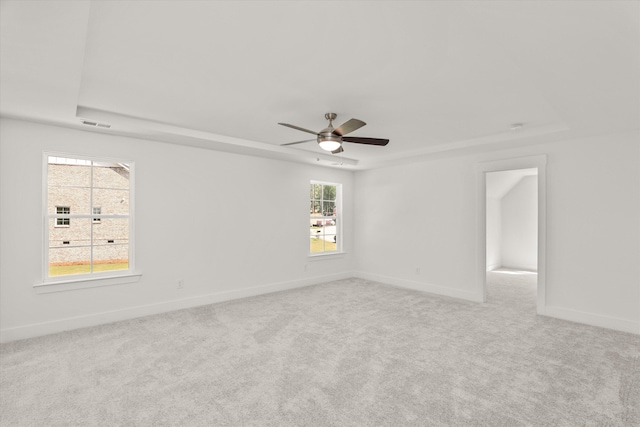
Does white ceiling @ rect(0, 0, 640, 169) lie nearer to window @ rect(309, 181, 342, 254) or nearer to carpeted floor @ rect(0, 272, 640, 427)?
carpeted floor @ rect(0, 272, 640, 427)

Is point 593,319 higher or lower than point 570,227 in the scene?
lower

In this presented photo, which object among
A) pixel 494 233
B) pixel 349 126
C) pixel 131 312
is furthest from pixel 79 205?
pixel 494 233

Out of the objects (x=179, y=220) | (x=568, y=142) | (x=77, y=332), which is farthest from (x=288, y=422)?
(x=568, y=142)

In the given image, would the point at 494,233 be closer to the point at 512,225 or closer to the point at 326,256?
the point at 512,225

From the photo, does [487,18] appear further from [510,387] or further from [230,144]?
[230,144]

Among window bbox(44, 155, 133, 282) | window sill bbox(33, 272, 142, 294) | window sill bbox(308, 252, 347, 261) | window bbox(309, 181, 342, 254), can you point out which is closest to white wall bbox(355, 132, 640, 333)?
window sill bbox(308, 252, 347, 261)

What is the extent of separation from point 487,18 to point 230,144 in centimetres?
364

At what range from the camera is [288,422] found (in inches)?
81.4

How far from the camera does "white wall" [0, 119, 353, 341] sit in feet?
11.5

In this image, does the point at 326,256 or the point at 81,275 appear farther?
the point at 326,256

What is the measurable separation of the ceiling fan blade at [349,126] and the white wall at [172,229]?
2.63 m

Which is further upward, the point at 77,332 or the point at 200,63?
the point at 200,63

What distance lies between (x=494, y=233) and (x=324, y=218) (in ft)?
15.7

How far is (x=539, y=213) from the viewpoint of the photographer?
14.5 feet
